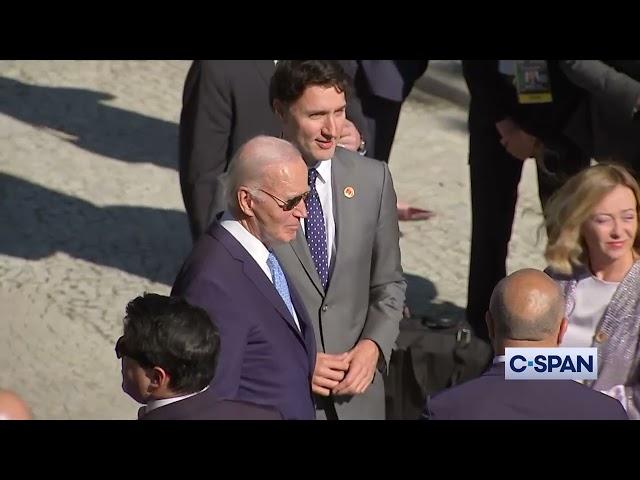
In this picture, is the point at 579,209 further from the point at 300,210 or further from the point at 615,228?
the point at 300,210

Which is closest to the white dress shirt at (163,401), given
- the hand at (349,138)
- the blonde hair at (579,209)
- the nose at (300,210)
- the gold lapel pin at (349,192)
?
the nose at (300,210)

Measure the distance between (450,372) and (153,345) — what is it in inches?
79.8

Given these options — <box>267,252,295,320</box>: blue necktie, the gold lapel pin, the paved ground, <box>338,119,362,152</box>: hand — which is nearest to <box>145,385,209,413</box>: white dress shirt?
<box>267,252,295,320</box>: blue necktie

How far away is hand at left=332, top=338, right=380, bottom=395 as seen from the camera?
15.5 feet

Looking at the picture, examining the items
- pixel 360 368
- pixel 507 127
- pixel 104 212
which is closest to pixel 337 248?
pixel 360 368

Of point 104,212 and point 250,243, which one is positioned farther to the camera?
point 104,212

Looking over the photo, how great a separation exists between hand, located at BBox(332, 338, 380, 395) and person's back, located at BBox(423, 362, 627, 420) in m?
0.86

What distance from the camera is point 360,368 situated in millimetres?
4762

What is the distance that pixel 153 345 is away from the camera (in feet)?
Answer: 12.1

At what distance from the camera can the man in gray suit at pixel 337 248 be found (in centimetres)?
472

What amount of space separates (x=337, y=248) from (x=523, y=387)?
110cm

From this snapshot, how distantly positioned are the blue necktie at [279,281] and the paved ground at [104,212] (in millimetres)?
2014
